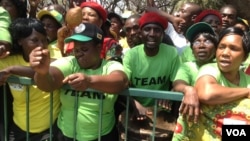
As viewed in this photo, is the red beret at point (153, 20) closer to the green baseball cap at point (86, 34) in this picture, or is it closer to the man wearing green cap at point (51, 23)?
the green baseball cap at point (86, 34)

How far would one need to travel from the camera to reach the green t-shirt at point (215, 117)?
274 cm

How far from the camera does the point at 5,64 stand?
3.43m

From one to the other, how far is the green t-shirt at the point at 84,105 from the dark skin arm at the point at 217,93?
781 millimetres

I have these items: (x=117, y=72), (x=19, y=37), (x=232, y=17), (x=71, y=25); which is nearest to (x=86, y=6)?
(x=71, y=25)

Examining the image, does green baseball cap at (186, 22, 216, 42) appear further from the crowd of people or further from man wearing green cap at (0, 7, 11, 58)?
man wearing green cap at (0, 7, 11, 58)

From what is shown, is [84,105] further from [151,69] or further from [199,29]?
[199,29]

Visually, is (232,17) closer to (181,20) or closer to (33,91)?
(181,20)

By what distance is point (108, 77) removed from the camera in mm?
2996

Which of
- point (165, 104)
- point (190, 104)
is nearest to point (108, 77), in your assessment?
point (165, 104)

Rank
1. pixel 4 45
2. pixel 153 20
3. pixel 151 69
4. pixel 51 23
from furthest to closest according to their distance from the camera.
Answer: pixel 51 23
pixel 153 20
pixel 151 69
pixel 4 45

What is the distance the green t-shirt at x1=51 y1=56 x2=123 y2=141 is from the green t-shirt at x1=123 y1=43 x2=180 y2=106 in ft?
1.50

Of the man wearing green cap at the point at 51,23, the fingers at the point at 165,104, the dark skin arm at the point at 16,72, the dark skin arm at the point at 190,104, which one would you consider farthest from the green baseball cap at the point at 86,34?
the man wearing green cap at the point at 51,23

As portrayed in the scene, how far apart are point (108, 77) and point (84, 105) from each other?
1.20 feet

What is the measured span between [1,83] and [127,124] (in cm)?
112
